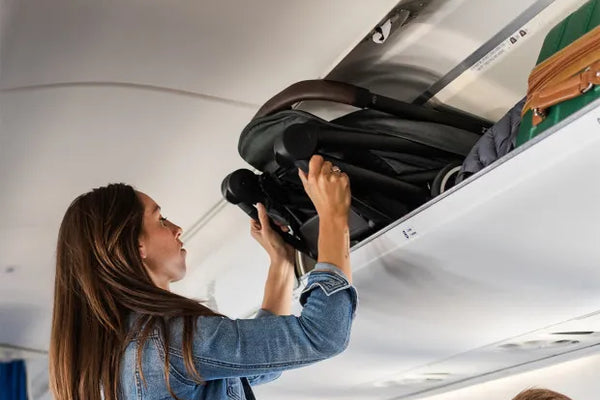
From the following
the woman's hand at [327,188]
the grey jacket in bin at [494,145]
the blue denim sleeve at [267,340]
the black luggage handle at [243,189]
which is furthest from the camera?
the black luggage handle at [243,189]

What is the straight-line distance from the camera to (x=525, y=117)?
1601mm

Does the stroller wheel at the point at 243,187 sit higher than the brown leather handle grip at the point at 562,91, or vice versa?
the stroller wheel at the point at 243,187

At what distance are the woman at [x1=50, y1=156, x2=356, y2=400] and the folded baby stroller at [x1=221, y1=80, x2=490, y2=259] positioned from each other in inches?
5.8

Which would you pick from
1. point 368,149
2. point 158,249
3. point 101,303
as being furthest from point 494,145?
point 101,303

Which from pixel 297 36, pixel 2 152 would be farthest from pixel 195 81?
pixel 2 152

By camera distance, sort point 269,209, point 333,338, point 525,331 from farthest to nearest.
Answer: point 525,331
point 269,209
point 333,338

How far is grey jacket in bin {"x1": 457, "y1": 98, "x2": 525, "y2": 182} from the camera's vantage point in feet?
5.59

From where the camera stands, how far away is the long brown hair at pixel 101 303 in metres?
1.59

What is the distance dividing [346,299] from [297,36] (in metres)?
0.80

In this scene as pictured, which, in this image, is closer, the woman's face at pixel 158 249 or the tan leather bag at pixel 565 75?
the tan leather bag at pixel 565 75

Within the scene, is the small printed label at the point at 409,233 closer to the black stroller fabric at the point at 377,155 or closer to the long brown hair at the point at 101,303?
the black stroller fabric at the point at 377,155

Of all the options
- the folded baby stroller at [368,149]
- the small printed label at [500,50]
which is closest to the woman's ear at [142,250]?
the folded baby stroller at [368,149]

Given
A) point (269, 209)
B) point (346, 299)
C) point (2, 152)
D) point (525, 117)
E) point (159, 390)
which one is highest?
point (2, 152)

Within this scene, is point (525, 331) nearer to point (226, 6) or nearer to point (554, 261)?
point (554, 261)
